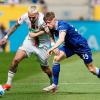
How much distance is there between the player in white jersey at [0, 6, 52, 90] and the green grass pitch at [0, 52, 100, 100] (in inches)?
23.5

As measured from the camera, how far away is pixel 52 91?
1532 centimetres

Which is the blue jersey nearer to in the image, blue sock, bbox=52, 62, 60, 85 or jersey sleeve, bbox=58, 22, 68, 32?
jersey sleeve, bbox=58, 22, 68, 32

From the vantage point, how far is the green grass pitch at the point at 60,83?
47.6 ft

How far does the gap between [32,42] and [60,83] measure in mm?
2438

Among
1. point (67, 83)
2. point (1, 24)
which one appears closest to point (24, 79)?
point (67, 83)

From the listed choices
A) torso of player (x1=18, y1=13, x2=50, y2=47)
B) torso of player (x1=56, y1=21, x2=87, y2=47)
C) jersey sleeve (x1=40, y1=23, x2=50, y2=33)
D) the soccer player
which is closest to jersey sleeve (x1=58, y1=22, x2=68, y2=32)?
the soccer player

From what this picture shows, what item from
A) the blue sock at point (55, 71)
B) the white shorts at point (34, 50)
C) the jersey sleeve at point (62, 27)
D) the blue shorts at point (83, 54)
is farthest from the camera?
the white shorts at point (34, 50)

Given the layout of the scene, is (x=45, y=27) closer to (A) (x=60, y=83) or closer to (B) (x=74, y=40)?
(B) (x=74, y=40)

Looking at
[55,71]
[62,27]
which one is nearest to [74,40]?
[62,27]

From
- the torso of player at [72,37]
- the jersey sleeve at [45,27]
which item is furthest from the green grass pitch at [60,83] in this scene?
the jersey sleeve at [45,27]

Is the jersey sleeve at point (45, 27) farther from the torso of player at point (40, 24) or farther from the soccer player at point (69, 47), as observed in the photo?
the soccer player at point (69, 47)

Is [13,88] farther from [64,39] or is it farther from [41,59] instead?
[64,39]

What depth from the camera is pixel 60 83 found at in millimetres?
17828

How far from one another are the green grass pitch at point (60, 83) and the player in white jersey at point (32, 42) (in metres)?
0.60
